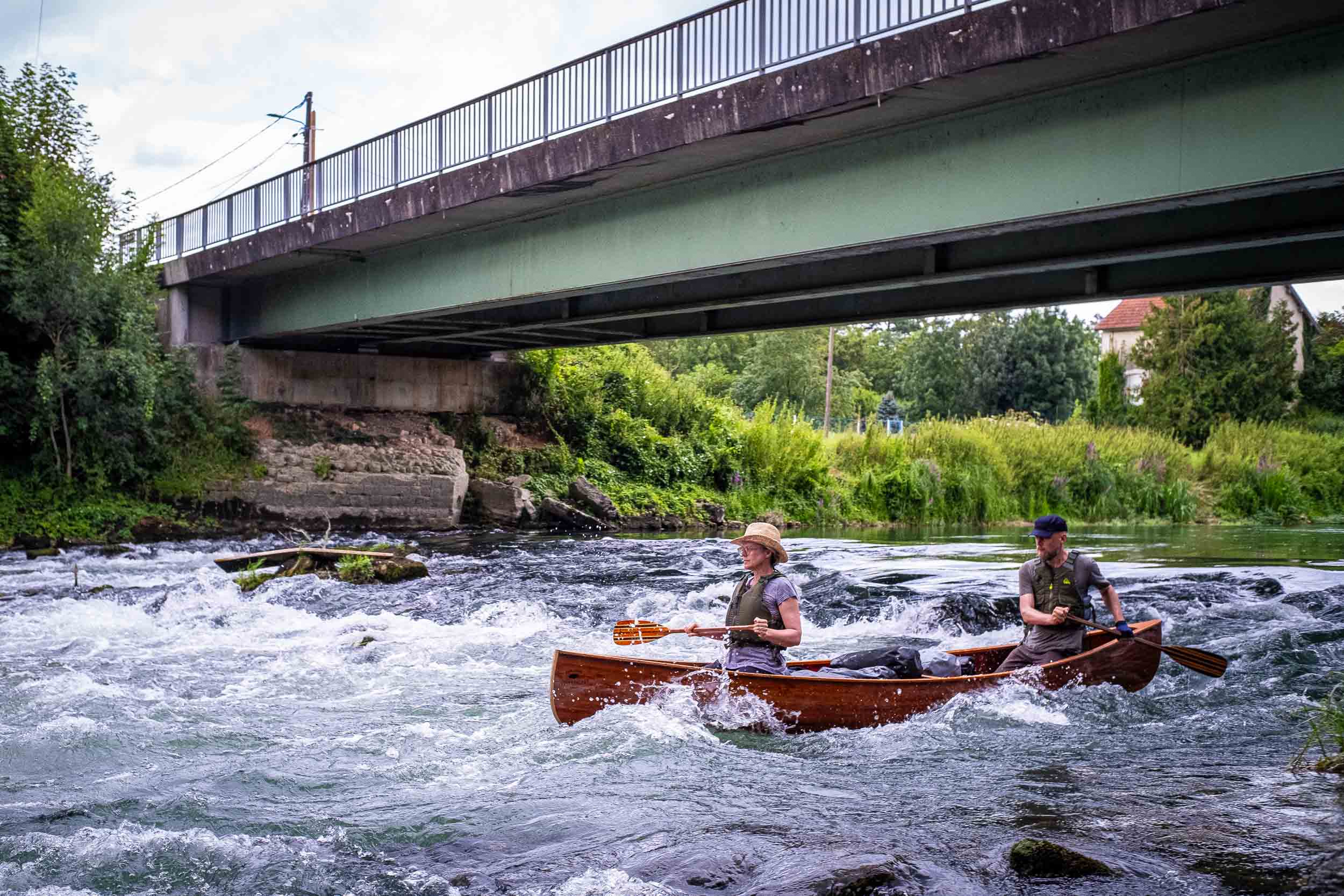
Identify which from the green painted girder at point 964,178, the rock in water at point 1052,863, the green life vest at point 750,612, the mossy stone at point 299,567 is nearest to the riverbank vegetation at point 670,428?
the mossy stone at point 299,567

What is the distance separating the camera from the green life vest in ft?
27.1

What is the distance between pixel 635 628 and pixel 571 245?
9150 millimetres

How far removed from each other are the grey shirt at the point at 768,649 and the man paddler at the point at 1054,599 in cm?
182

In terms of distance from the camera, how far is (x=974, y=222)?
11562 millimetres

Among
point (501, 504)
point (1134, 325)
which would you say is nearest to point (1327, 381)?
point (1134, 325)

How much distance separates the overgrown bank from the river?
14869 mm

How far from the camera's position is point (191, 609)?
1417 cm

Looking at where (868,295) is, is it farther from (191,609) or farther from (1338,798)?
(1338,798)

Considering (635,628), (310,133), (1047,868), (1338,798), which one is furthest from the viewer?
(310,133)

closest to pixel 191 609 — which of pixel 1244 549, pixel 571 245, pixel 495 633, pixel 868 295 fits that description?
pixel 495 633

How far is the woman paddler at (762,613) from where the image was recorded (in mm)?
8109

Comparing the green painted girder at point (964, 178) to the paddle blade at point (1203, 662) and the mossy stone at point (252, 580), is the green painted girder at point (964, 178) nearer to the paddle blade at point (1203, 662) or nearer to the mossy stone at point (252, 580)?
the paddle blade at point (1203, 662)

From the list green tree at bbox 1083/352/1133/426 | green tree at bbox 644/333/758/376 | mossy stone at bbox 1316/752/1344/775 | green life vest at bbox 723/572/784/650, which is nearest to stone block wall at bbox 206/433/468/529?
green life vest at bbox 723/572/784/650

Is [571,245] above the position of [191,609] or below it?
above
